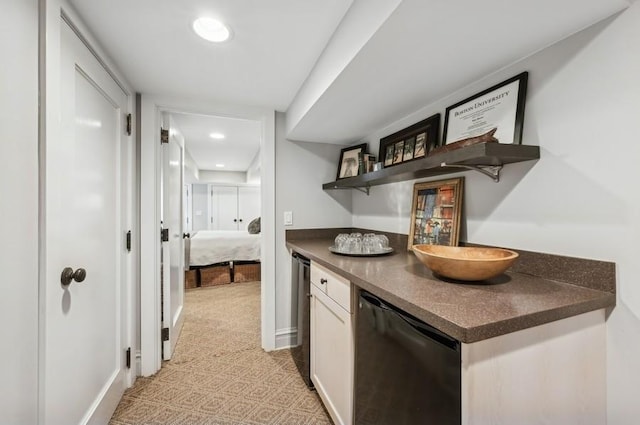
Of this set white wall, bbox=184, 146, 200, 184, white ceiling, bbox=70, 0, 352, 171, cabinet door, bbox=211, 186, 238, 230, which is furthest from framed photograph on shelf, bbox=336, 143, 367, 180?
cabinet door, bbox=211, 186, 238, 230

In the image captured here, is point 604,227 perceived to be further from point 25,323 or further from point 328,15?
point 25,323

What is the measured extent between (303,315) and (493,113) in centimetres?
157

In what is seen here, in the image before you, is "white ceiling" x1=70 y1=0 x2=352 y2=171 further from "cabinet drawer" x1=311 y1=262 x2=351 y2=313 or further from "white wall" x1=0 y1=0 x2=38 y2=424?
"cabinet drawer" x1=311 y1=262 x2=351 y2=313

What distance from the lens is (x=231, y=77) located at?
1715 mm

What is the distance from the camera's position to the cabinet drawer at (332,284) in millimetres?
1233

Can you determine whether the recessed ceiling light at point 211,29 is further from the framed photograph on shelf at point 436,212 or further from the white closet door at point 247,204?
the white closet door at point 247,204

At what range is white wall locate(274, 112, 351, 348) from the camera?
7.45ft

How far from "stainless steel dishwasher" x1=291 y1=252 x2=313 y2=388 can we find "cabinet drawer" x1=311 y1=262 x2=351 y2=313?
0.46ft

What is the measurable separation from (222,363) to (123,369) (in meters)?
0.63

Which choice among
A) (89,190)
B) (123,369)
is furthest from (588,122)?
(123,369)

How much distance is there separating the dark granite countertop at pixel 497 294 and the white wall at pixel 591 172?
6cm

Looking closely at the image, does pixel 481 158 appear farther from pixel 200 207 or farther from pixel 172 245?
pixel 200 207

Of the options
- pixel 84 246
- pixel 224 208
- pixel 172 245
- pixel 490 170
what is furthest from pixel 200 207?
pixel 490 170

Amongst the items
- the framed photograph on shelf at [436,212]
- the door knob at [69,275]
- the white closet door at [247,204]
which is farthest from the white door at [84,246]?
the white closet door at [247,204]
